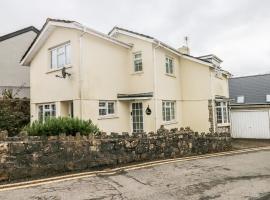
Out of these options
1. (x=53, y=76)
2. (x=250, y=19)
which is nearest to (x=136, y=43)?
(x=53, y=76)

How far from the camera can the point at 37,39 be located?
17781 mm

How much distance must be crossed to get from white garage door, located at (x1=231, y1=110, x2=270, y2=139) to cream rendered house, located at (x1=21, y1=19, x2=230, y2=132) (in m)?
4.39

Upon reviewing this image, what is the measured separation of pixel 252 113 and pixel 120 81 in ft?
41.3

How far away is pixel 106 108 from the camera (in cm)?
1653

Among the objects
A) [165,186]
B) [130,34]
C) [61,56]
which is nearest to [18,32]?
[61,56]

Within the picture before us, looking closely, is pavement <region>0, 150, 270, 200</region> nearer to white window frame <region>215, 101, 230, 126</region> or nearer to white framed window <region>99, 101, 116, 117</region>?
white framed window <region>99, 101, 116, 117</region>

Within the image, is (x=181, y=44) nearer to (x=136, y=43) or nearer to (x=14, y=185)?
(x=136, y=43)

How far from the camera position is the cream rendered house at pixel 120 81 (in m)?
15.6

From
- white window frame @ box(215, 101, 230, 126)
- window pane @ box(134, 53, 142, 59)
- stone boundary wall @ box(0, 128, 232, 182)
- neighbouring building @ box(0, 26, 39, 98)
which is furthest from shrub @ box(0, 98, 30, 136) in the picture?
white window frame @ box(215, 101, 230, 126)

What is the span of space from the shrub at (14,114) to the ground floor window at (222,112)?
13.0m

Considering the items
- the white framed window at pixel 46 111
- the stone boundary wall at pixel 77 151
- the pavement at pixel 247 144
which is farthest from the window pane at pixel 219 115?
the white framed window at pixel 46 111

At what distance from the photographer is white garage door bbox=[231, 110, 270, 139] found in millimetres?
23125

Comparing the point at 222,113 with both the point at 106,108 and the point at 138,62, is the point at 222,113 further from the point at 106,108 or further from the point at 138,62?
the point at 106,108

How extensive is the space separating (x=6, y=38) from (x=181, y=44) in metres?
14.4
